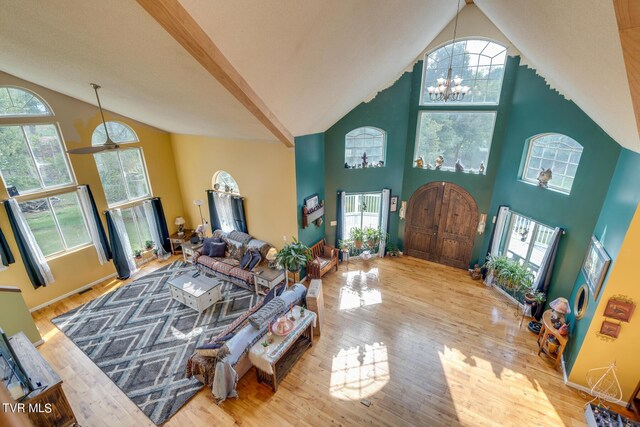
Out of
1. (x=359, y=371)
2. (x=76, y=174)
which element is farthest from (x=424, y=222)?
(x=76, y=174)

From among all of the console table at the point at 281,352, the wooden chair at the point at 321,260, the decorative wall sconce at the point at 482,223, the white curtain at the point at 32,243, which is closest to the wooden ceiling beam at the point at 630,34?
the console table at the point at 281,352

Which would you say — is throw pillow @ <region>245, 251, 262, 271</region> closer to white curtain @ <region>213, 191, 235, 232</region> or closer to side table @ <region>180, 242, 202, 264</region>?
white curtain @ <region>213, 191, 235, 232</region>

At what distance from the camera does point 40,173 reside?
6582 mm

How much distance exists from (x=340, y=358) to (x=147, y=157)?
746 centimetres

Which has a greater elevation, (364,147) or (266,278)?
(364,147)

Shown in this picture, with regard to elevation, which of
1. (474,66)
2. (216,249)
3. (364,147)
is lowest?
(216,249)

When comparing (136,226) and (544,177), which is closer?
(544,177)

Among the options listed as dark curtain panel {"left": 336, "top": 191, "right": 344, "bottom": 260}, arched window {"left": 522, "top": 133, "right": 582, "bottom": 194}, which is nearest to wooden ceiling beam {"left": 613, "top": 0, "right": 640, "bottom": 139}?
arched window {"left": 522, "top": 133, "right": 582, "bottom": 194}

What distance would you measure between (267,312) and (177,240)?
5348 millimetres

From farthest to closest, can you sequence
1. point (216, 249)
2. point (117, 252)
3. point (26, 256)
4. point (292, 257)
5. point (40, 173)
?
point (216, 249), point (117, 252), point (292, 257), point (40, 173), point (26, 256)

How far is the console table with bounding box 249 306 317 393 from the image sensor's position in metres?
4.68

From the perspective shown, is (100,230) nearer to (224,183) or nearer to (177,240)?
(177,240)

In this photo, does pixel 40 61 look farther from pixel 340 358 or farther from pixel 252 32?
pixel 340 358

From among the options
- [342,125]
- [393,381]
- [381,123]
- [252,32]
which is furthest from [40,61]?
[393,381]
